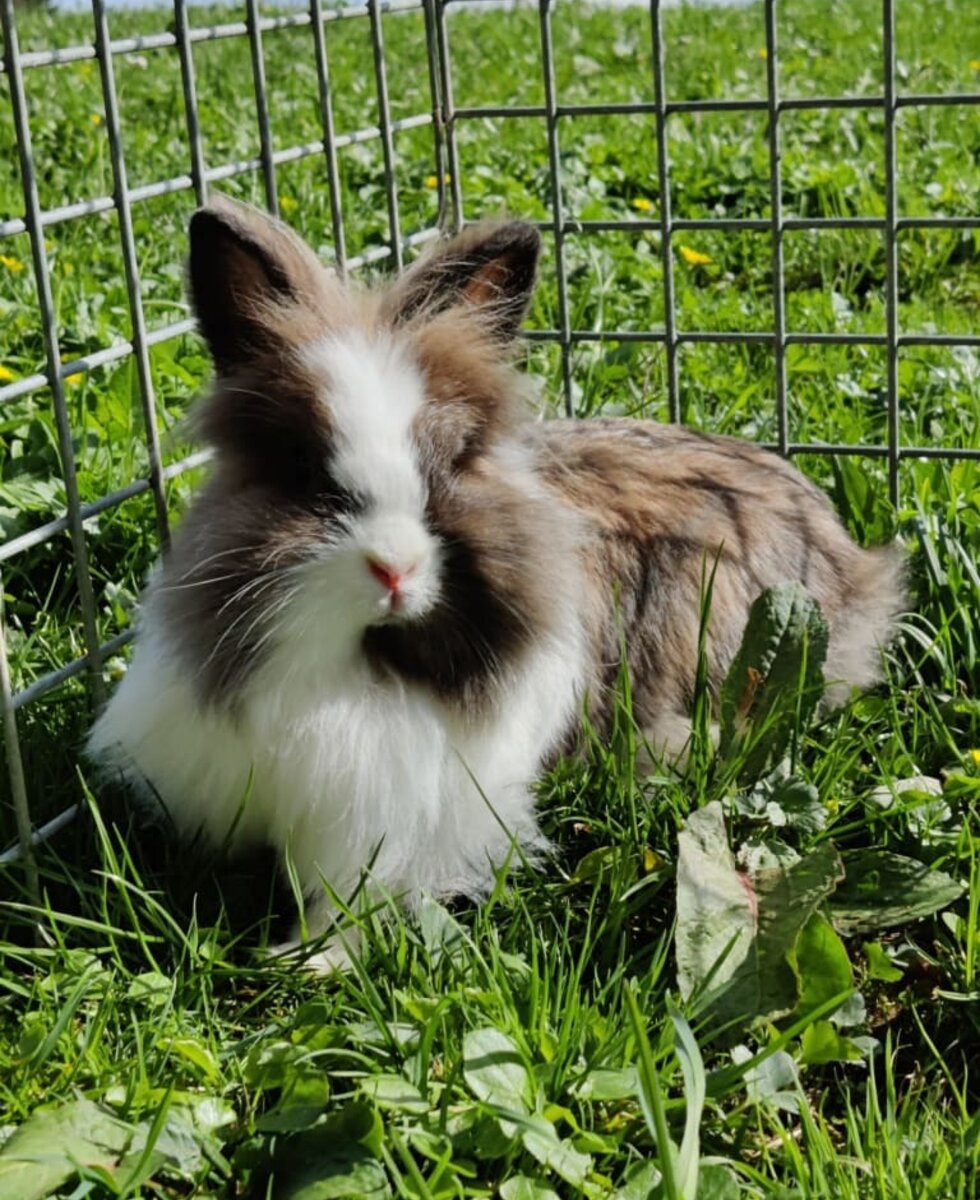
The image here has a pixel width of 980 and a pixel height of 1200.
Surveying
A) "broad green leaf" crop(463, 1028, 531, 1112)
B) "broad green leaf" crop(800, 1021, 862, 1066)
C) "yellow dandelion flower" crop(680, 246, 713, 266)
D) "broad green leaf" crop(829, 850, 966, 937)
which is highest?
"yellow dandelion flower" crop(680, 246, 713, 266)

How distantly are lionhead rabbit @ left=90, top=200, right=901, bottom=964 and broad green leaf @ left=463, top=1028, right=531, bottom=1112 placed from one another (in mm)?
429

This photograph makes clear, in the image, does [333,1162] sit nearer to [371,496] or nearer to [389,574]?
[389,574]

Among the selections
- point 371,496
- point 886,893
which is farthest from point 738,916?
point 371,496

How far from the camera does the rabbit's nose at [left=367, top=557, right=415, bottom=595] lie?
209cm

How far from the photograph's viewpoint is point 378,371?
7.35ft

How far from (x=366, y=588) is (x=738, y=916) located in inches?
27.1

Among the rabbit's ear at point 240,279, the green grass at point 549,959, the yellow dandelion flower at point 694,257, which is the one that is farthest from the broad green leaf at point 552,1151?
the yellow dandelion flower at point 694,257

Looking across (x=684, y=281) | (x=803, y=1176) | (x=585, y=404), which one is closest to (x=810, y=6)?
(x=684, y=281)

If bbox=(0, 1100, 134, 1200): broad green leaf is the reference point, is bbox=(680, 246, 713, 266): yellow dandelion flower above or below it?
above

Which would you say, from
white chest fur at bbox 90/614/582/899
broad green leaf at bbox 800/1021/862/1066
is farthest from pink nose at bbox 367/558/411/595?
broad green leaf at bbox 800/1021/862/1066

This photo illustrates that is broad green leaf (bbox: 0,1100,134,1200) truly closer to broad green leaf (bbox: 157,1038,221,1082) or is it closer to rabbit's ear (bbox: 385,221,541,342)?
broad green leaf (bbox: 157,1038,221,1082)

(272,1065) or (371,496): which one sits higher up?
(371,496)

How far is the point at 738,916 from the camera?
7.51ft

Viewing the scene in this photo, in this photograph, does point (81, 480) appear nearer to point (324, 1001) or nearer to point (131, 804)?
point (131, 804)
